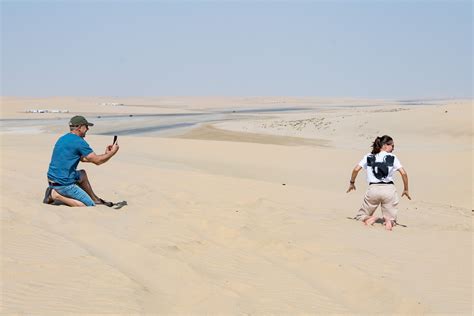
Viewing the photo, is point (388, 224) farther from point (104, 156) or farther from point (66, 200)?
point (66, 200)

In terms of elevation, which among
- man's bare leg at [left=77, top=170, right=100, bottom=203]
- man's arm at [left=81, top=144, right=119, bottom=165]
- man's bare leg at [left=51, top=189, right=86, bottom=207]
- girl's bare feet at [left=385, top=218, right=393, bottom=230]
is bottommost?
girl's bare feet at [left=385, top=218, right=393, bottom=230]

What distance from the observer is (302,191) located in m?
13.1

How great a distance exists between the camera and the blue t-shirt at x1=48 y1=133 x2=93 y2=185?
348 inches

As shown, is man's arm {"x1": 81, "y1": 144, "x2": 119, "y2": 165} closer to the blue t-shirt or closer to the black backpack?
the blue t-shirt

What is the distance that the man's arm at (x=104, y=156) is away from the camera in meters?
8.41

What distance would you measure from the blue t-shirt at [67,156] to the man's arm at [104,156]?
12 cm

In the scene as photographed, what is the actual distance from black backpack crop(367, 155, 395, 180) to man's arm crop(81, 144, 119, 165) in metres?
3.81

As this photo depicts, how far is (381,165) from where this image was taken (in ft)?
29.5

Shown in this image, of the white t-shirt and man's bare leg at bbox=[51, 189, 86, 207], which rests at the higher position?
the white t-shirt

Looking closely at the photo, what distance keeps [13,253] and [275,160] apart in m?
14.3

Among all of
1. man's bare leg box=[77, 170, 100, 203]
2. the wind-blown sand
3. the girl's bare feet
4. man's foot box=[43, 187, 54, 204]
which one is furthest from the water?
the girl's bare feet

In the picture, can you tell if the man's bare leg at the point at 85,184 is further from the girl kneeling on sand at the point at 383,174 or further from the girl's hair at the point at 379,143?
the girl's hair at the point at 379,143

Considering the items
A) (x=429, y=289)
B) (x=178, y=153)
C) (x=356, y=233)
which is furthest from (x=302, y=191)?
(x=178, y=153)

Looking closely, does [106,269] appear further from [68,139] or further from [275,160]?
[275,160]
